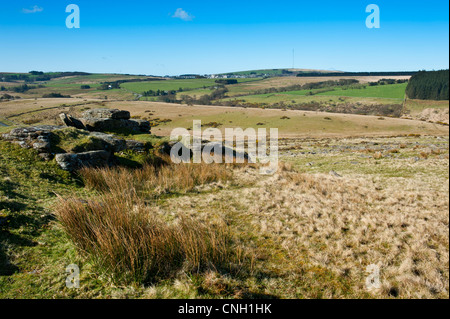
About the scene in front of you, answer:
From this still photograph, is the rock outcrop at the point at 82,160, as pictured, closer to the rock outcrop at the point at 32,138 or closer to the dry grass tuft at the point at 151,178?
the dry grass tuft at the point at 151,178

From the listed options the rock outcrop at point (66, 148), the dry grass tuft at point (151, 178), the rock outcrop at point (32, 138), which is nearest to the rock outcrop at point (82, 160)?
the rock outcrop at point (66, 148)

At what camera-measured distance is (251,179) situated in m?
12.3

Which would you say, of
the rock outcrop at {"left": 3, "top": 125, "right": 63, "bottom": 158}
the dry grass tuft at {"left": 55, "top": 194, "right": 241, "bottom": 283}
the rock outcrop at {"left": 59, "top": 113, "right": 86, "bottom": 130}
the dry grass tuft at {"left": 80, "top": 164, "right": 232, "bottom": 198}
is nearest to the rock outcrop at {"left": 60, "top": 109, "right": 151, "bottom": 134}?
the rock outcrop at {"left": 59, "top": 113, "right": 86, "bottom": 130}

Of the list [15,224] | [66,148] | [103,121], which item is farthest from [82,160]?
[103,121]

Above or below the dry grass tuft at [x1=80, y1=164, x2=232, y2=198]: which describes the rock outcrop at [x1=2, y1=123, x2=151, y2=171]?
above

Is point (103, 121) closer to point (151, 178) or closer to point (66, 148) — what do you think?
point (66, 148)

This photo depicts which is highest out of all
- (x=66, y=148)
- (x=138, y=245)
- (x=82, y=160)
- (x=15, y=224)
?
(x=66, y=148)

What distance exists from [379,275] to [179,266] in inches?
151

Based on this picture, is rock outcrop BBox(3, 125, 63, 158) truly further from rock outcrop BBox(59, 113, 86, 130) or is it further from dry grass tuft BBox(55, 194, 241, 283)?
dry grass tuft BBox(55, 194, 241, 283)

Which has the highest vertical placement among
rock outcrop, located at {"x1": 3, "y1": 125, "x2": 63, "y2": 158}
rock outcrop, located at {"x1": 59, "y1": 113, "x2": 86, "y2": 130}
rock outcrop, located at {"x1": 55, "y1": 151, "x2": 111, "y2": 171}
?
rock outcrop, located at {"x1": 59, "y1": 113, "x2": 86, "y2": 130}

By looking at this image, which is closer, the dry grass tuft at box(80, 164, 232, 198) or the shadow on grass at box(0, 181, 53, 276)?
the shadow on grass at box(0, 181, 53, 276)

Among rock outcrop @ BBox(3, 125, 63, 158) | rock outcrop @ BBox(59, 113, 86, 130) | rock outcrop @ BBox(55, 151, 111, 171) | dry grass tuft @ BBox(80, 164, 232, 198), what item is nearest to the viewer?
dry grass tuft @ BBox(80, 164, 232, 198)

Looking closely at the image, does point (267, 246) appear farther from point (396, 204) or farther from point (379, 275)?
point (396, 204)

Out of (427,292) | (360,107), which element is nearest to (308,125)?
(360,107)
